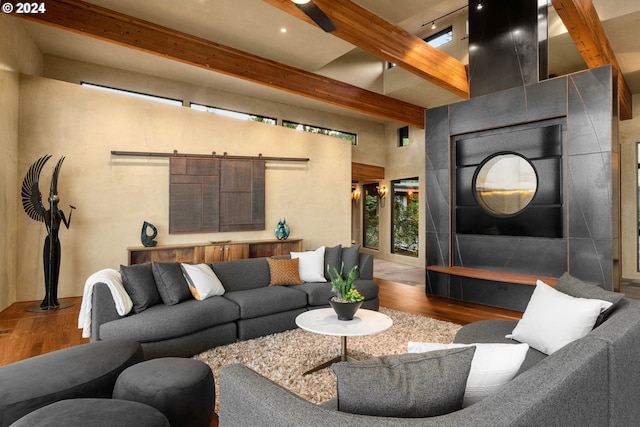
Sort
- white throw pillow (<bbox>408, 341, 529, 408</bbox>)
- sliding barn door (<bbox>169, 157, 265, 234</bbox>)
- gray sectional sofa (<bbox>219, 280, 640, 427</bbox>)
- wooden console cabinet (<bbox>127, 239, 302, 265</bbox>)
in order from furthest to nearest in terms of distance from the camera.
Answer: sliding barn door (<bbox>169, 157, 265, 234</bbox>)
wooden console cabinet (<bbox>127, 239, 302, 265</bbox>)
white throw pillow (<bbox>408, 341, 529, 408</bbox>)
gray sectional sofa (<bbox>219, 280, 640, 427</bbox>)

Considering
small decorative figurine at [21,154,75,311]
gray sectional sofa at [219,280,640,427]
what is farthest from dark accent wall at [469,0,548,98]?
small decorative figurine at [21,154,75,311]

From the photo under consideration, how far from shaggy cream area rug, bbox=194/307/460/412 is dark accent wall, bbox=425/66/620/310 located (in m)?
1.68

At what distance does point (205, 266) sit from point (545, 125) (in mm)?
4701

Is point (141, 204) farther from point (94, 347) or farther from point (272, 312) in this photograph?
point (94, 347)

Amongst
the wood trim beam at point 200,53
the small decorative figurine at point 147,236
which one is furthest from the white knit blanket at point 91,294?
the wood trim beam at point 200,53

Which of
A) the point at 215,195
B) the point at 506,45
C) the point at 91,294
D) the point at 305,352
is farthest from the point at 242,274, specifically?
the point at 506,45

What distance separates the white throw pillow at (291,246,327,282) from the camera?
454 cm

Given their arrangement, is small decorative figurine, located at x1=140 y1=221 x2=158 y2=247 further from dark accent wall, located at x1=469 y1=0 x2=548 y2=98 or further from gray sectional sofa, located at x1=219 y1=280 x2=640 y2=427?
dark accent wall, located at x1=469 y1=0 x2=548 y2=98

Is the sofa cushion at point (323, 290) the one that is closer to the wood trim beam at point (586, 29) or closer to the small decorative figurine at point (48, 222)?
the small decorative figurine at point (48, 222)

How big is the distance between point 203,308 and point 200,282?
1.19ft

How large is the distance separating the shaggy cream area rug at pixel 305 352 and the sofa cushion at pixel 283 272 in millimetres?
654

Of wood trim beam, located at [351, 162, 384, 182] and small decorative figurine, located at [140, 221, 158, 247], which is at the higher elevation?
wood trim beam, located at [351, 162, 384, 182]

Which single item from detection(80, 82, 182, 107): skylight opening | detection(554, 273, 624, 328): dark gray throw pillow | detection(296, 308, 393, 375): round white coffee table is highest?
detection(80, 82, 182, 107): skylight opening

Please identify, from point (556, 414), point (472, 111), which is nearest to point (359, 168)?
point (472, 111)
